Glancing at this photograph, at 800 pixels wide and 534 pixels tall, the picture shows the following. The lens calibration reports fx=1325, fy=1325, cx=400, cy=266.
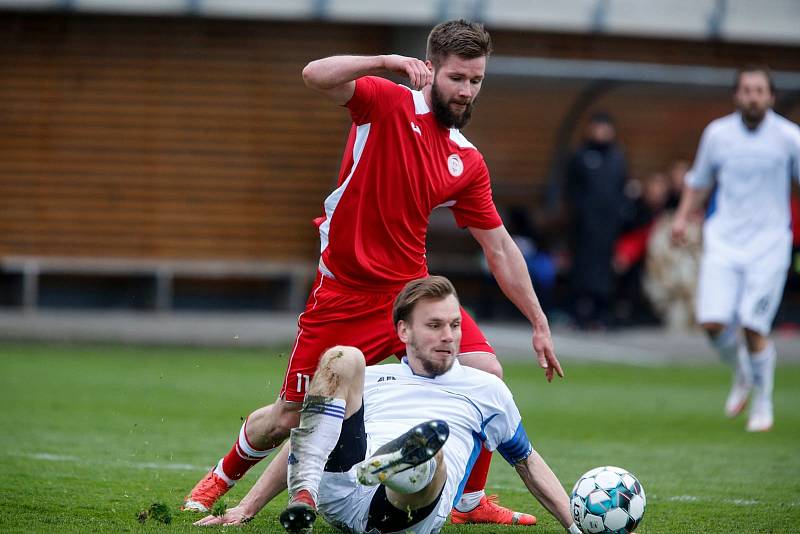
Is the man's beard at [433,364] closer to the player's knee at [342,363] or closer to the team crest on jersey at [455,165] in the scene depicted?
the player's knee at [342,363]

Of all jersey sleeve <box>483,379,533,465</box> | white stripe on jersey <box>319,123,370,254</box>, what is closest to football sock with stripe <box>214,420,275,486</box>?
Result: white stripe on jersey <box>319,123,370,254</box>

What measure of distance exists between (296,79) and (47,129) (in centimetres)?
334

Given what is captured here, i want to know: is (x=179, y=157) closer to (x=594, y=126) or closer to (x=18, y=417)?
(x=594, y=126)

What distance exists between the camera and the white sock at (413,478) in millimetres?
4910

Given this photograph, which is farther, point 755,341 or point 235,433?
point 755,341

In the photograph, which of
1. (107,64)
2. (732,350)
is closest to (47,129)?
(107,64)

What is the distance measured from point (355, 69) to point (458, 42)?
53 cm

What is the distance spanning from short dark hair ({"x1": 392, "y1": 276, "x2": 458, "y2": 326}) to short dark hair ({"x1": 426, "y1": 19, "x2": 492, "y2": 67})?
102cm

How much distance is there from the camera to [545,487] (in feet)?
18.1

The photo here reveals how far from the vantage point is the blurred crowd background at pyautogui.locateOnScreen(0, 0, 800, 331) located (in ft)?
55.6

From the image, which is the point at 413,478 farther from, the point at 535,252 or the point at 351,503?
the point at 535,252

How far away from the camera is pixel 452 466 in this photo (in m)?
5.38

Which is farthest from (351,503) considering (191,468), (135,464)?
(135,464)

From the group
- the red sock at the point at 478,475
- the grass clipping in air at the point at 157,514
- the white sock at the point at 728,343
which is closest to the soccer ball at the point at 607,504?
the red sock at the point at 478,475
